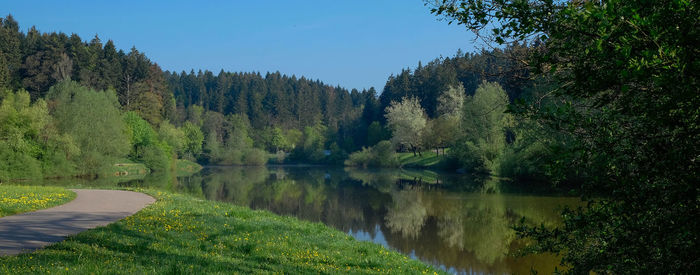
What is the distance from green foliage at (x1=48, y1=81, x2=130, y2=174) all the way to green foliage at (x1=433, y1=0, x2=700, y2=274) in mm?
55161

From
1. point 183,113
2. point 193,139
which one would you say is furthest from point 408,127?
point 183,113

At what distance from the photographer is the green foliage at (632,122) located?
3.89 m

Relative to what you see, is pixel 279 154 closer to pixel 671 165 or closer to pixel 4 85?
pixel 4 85

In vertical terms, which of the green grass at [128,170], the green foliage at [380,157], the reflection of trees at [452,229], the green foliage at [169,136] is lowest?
the reflection of trees at [452,229]

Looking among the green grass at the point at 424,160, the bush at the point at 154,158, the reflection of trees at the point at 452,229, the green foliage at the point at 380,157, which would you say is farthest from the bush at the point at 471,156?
the bush at the point at 154,158

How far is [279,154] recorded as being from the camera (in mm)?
118625

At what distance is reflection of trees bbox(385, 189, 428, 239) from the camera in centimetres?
2278

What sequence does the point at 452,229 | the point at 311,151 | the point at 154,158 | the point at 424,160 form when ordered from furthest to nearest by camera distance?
1. the point at 311,151
2. the point at 424,160
3. the point at 154,158
4. the point at 452,229

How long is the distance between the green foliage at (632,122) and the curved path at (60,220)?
31.1ft

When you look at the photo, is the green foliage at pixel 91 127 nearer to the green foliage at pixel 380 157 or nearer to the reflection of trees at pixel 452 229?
the green foliage at pixel 380 157

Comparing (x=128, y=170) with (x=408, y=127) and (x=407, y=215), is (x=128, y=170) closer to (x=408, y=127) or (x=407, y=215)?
(x=408, y=127)

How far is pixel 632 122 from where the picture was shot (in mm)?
5066

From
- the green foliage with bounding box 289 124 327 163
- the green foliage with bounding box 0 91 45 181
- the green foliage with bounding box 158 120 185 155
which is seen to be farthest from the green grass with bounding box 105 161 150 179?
the green foliage with bounding box 289 124 327 163

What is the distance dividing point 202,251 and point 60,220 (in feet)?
20.1
